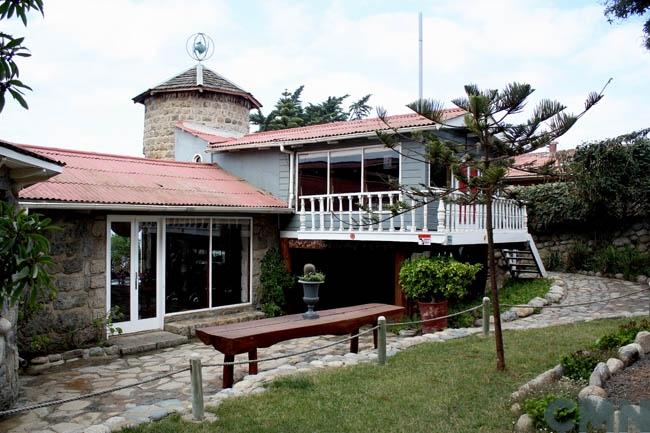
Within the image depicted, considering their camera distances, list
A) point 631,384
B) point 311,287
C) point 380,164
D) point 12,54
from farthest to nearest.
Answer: point 380,164, point 311,287, point 631,384, point 12,54

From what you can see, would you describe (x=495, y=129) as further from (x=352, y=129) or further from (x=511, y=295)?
(x=511, y=295)

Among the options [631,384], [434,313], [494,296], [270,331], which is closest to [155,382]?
[270,331]

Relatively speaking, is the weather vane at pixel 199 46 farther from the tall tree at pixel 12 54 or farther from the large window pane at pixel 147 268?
the tall tree at pixel 12 54

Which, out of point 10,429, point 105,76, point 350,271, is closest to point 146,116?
point 105,76

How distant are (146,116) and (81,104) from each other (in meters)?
3.73

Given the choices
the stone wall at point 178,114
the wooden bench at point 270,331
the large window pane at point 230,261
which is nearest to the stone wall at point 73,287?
the large window pane at point 230,261

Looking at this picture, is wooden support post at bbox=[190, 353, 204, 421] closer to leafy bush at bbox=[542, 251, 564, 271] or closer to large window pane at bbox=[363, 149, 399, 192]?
large window pane at bbox=[363, 149, 399, 192]

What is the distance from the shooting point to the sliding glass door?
9805mm

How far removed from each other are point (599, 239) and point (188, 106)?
45.4 feet

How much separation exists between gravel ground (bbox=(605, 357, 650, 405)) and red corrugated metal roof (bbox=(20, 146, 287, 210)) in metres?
7.81

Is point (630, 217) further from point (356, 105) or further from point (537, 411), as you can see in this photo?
point (356, 105)

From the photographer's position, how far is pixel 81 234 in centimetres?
927

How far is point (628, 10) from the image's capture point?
7199mm

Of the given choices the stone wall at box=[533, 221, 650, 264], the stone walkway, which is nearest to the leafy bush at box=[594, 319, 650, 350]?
the stone walkway
